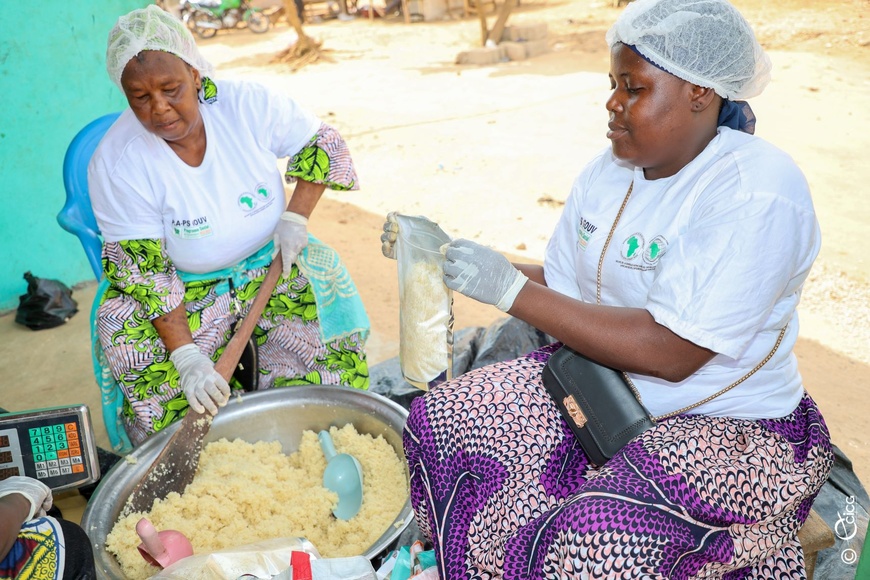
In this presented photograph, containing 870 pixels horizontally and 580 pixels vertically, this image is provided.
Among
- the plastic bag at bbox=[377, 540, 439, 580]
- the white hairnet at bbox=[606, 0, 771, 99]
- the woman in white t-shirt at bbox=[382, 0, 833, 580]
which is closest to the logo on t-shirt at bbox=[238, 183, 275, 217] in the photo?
the woman in white t-shirt at bbox=[382, 0, 833, 580]

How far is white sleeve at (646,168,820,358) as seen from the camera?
1488mm

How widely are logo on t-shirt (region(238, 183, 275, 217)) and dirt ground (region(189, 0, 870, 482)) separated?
127cm

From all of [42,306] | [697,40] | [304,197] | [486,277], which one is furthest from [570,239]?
[42,306]

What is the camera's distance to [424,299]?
1937mm

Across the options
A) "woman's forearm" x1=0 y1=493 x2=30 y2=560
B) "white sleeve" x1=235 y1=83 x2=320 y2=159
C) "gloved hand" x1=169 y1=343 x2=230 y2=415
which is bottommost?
"gloved hand" x1=169 y1=343 x2=230 y2=415

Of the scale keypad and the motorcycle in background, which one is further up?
the scale keypad

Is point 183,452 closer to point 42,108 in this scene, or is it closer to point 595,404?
point 595,404

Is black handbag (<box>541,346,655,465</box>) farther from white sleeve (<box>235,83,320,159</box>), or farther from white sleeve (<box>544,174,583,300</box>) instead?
white sleeve (<box>235,83,320,159</box>)

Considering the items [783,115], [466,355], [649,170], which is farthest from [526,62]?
[649,170]

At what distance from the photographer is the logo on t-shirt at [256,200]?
98.0 inches

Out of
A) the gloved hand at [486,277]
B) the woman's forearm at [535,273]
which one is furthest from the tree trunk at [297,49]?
the gloved hand at [486,277]

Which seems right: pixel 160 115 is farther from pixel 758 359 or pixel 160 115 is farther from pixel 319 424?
pixel 758 359

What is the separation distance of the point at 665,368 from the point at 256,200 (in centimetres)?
154

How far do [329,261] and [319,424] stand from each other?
580 mm
